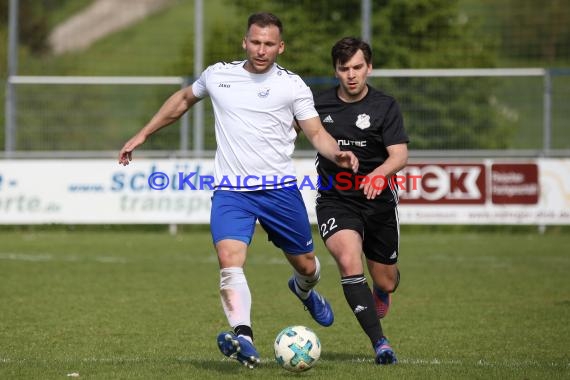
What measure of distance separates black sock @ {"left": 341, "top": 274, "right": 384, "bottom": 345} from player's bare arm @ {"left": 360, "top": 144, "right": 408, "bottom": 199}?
0.60 meters

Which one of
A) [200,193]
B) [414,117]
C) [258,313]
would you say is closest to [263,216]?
[258,313]

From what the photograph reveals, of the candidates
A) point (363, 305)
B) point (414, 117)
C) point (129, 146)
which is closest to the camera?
point (363, 305)

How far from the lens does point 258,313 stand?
10.1 m

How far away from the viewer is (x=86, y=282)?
1243 centimetres

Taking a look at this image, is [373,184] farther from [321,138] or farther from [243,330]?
[243,330]

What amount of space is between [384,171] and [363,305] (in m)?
0.91

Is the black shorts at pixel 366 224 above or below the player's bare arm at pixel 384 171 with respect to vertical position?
below

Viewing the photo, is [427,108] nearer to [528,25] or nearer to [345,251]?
[528,25]

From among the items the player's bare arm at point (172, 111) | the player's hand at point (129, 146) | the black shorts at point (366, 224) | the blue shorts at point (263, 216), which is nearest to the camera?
the blue shorts at point (263, 216)

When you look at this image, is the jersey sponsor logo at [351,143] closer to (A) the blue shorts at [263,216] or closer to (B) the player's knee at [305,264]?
(A) the blue shorts at [263,216]

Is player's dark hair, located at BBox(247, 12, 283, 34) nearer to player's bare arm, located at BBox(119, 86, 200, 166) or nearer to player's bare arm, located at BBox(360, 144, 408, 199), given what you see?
player's bare arm, located at BBox(119, 86, 200, 166)

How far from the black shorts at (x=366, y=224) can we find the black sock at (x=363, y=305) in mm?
404

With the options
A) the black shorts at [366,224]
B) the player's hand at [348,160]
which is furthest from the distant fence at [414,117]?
the player's hand at [348,160]

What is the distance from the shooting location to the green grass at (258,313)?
7.19 meters
